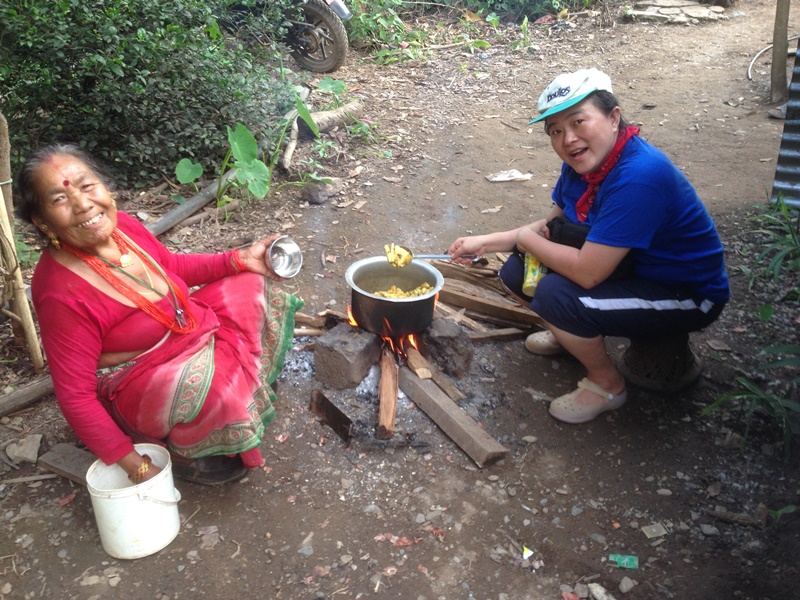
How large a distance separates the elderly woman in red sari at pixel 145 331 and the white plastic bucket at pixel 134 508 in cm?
8

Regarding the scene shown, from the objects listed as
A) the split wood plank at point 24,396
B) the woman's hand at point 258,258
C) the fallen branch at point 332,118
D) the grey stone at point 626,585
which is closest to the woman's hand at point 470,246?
the woman's hand at point 258,258

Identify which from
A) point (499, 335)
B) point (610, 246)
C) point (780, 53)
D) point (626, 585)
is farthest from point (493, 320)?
point (780, 53)

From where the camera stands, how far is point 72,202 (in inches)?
91.8

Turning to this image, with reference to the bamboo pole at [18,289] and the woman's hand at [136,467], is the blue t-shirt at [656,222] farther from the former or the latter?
the bamboo pole at [18,289]

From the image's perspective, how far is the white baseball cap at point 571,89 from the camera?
9.21ft

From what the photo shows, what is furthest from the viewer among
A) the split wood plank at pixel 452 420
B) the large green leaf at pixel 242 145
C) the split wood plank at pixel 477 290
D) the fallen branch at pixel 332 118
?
the fallen branch at pixel 332 118

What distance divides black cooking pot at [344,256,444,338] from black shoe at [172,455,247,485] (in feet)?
3.11

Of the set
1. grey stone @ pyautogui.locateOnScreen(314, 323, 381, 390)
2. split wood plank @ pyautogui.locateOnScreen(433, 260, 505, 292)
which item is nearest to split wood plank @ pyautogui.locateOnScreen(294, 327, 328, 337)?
grey stone @ pyautogui.locateOnScreen(314, 323, 381, 390)

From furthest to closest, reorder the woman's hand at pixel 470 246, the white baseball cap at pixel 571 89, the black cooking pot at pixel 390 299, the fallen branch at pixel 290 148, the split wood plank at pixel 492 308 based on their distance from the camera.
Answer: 1. the fallen branch at pixel 290 148
2. the split wood plank at pixel 492 308
3. the woman's hand at pixel 470 246
4. the black cooking pot at pixel 390 299
5. the white baseball cap at pixel 571 89

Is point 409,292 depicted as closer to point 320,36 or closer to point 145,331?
point 145,331

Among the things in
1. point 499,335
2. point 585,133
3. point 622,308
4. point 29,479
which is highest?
point 585,133

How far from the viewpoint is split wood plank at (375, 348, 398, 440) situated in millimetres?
3158

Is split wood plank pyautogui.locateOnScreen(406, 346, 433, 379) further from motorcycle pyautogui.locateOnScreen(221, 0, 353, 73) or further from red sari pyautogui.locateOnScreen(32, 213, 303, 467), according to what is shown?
motorcycle pyautogui.locateOnScreen(221, 0, 353, 73)

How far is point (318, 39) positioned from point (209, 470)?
670cm
